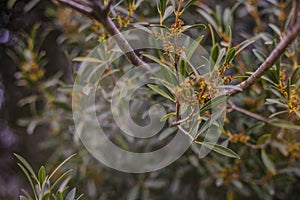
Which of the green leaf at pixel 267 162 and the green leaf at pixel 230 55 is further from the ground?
the green leaf at pixel 230 55

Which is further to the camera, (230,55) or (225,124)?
(225,124)

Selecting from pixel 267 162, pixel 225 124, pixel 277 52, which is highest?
pixel 277 52

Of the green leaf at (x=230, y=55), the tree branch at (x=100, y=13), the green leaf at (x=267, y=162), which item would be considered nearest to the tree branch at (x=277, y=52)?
the green leaf at (x=230, y=55)

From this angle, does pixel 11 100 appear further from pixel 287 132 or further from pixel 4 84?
→ pixel 287 132

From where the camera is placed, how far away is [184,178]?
143cm

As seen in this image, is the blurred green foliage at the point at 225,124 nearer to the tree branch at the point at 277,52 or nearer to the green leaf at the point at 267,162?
the green leaf at the point at 267,162

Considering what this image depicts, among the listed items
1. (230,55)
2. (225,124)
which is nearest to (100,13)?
(230,55)

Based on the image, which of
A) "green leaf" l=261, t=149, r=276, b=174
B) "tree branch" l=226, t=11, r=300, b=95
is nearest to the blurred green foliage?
"green leaf" l=261, t=149, r=276, b=174

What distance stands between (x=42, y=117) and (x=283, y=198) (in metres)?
0.84

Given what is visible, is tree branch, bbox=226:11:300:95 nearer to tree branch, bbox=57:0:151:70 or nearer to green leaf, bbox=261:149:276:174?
tree branch, bbox=57:0:151:70

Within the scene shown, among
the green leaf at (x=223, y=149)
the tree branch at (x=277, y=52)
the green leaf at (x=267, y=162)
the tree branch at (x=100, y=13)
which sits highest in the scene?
the tree branch at (x=100, y=13)

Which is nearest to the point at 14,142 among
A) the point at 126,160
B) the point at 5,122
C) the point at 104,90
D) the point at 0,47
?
the point at 5,122

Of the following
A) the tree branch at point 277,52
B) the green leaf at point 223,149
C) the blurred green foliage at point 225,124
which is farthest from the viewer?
the blurred green foliage at point 225,124

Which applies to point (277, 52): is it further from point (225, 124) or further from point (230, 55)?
point (225, 124)
